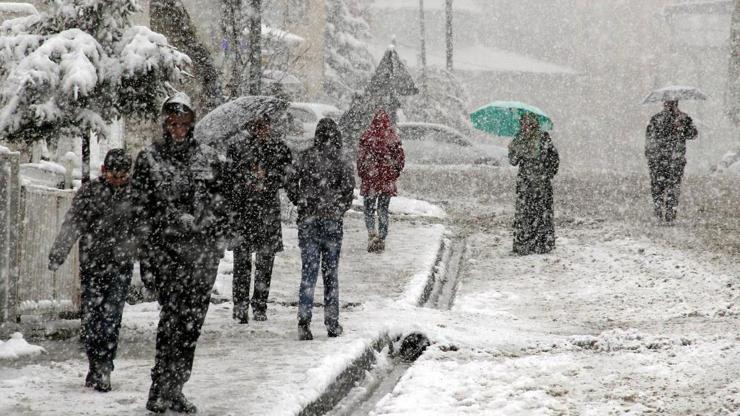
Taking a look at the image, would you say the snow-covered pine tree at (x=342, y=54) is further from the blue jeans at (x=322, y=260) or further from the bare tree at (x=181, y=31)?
the blue jeans at (x=322, y=260)

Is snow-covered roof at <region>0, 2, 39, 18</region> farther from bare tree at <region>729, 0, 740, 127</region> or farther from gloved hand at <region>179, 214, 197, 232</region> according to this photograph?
bare tree at <region>729, 0, 740, 127</region>

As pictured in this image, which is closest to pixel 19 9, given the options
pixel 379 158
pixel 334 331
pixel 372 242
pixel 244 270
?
pixel 379 158

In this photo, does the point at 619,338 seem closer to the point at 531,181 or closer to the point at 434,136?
the point at 531,181

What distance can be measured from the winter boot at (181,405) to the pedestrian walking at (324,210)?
234 cm

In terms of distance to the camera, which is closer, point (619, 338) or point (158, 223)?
point (158, 223)

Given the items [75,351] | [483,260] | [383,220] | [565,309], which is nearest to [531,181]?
[483,260]

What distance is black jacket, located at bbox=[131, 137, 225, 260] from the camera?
5.84 metres

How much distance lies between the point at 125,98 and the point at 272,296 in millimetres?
2367

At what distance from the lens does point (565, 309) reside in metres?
10.5

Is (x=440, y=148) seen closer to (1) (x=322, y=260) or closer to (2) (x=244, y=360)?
(1) (x=322, y=260)

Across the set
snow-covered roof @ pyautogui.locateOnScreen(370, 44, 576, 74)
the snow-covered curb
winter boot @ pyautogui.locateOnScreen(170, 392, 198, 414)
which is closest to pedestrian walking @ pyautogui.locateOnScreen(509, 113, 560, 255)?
the snow-covered curb

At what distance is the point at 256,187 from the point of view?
852 centimetres

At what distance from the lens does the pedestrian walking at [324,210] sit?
26.8 feet

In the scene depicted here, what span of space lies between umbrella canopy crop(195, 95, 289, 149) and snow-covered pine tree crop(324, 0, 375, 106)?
34.5 meters
